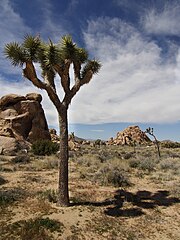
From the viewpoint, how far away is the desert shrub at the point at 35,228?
5.50 metres

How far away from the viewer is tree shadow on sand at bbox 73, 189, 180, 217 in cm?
757

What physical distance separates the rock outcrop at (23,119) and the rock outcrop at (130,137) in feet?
135

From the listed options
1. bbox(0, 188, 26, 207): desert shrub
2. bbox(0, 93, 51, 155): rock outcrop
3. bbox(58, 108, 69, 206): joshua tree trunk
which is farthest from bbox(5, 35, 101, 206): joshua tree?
bbox(0, 93, 51, 155): rock outcrop

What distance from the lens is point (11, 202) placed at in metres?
7.75

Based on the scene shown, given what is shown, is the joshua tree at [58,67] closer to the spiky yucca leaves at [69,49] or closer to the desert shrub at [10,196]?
the spiky yucca leaves at [69,49]

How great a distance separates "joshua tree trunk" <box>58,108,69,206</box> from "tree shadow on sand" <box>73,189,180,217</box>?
0.81 metres

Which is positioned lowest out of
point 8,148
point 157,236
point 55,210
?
point 157,236

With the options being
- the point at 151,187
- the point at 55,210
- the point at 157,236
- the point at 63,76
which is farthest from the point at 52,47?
the point at 151,187

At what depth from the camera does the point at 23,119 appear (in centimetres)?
2628

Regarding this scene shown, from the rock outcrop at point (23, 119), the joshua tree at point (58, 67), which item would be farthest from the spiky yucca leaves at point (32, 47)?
the rock outcrop at point (23, 119)

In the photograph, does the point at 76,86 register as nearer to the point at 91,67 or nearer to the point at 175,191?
the point at 91,67

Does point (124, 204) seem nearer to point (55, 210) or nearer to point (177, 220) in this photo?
point (177, 220)

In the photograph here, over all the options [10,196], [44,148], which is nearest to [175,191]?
[10,196]

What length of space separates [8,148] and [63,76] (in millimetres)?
15189
